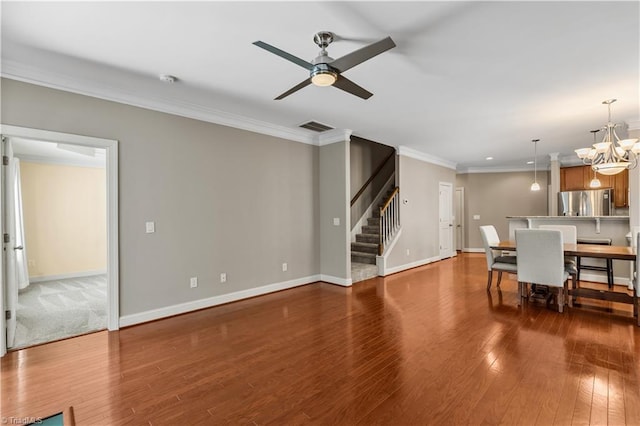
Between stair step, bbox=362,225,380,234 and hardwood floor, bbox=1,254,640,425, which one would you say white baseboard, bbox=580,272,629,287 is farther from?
stair step, bbox=362,225,380,234

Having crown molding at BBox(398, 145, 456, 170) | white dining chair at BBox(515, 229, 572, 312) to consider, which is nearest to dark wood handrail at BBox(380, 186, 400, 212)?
crown molding at BBox(398, 145, 456, 170)

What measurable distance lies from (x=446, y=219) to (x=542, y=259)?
441cm

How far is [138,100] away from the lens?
350 centimetres

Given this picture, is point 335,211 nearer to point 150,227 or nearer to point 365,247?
point 365,247

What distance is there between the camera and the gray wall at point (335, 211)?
5176 millimetres

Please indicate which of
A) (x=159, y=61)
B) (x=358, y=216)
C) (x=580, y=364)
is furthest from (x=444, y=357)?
(x=358, y=216)

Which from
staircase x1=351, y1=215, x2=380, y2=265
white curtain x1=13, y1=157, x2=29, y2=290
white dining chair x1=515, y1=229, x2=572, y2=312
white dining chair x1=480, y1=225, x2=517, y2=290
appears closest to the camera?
white dining chair x1=515, y1=229, x2=572, y2=312

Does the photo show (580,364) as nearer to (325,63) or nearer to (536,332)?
(536,332)

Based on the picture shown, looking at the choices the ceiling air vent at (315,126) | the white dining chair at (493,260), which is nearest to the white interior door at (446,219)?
the white dining chair at (493,260)

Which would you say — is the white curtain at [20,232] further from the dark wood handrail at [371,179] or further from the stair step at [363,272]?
the dark wood handrail at [371,179]

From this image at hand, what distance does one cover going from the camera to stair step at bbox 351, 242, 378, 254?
6.43 meters

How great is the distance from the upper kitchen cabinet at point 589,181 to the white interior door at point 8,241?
10416 millimetres

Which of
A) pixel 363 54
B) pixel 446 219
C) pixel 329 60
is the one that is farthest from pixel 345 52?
pixel 446 219

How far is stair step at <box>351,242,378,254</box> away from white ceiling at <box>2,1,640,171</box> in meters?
2.89
